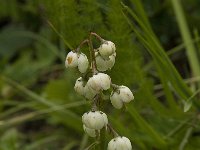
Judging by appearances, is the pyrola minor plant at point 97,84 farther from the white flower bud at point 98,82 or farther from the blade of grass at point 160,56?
the blade of grass at point 160,56

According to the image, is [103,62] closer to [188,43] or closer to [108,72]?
[108,72]

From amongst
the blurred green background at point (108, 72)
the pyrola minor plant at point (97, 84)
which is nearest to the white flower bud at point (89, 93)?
the pyrola minor plant at point (97, 84)

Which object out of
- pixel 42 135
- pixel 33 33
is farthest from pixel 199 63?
pixel 33 33

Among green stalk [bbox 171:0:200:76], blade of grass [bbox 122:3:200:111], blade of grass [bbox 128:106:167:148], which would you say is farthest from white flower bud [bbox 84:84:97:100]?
green stalk [bbox 171:0:200:76]

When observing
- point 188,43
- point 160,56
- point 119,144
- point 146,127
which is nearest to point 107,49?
point 119,144

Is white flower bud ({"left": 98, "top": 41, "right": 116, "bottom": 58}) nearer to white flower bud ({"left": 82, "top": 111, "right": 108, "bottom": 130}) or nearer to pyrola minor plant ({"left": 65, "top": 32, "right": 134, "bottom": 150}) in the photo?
pyrola minor plant ({"left": 65, "top": 32, "right": 134, "bottom": 150})
